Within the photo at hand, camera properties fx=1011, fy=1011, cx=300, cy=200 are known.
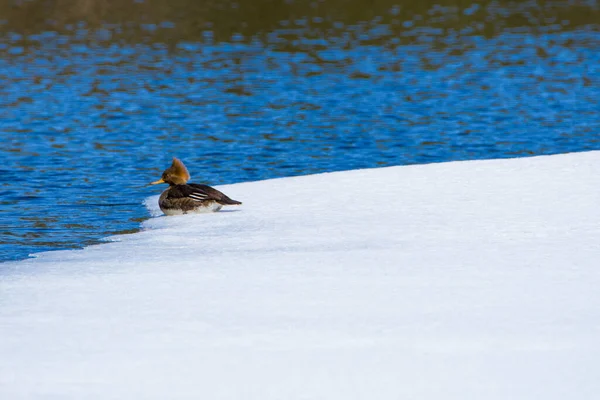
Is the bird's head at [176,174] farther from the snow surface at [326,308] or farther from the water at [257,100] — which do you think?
the snow surface at [326,308]

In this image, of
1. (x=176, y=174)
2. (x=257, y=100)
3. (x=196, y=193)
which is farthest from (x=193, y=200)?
(x=257, y=100)

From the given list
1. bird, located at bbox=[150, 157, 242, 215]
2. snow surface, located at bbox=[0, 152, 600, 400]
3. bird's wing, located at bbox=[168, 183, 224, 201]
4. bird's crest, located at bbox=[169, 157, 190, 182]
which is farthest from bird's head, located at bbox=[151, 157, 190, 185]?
snow surface, located at bbox=[0, 152, 600, 400]

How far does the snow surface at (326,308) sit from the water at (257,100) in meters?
2.56

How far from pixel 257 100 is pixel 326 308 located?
1709cm

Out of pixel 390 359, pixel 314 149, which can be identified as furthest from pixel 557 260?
pixel 314 149

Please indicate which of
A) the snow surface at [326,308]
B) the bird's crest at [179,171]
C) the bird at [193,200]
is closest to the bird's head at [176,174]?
the bird's crest at [179,171]

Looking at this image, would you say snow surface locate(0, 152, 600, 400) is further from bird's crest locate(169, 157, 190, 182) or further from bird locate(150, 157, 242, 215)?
bird's crest locate(169, 157, 190, 182)

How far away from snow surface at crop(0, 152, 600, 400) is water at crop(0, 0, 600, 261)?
8.39 ft

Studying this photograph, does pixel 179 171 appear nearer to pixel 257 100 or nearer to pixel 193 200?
pixel 193 200

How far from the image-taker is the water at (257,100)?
15.3 meters

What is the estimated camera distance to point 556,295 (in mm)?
6469

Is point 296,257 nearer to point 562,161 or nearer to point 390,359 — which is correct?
point 390,359

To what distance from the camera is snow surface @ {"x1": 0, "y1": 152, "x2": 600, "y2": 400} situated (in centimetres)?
509

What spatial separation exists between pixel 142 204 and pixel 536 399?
28.4 ft
